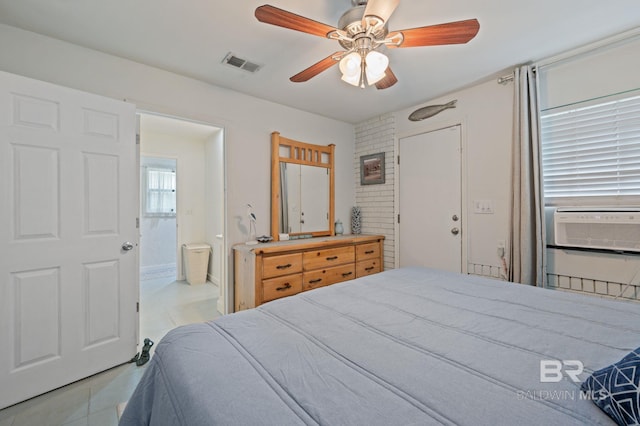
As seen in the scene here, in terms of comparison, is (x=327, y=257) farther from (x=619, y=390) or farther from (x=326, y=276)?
(x=619, y=390)

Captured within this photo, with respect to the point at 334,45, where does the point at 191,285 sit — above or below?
below

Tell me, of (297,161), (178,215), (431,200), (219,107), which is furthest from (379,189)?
(178,215)

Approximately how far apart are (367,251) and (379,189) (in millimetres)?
892

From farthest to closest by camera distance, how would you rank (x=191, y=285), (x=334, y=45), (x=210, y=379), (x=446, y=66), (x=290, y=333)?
1. (x=191, y=285)
2. (x=446, y=66)
3. (x=334, y=45)
4. (x=290, y=333)
5. (x=210, y=379)

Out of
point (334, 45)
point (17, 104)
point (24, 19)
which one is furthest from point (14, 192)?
point (334, 45)

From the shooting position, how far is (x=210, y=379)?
2.62 feet

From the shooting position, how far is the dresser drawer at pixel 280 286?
2.56 meters

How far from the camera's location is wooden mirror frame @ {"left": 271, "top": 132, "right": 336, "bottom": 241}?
10.4ft

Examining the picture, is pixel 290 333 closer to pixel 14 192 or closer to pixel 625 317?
pixel 625 317

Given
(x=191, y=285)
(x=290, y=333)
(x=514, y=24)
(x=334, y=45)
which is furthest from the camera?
(x=191, y=285)

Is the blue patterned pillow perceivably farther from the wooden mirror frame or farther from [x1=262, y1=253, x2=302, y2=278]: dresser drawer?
the wooden mirror frame

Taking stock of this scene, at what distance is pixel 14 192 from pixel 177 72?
5.04ft

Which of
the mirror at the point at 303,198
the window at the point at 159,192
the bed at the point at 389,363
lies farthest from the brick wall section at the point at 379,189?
the window at the point at 159,192

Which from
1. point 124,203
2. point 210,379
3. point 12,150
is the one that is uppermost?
point 12,150
